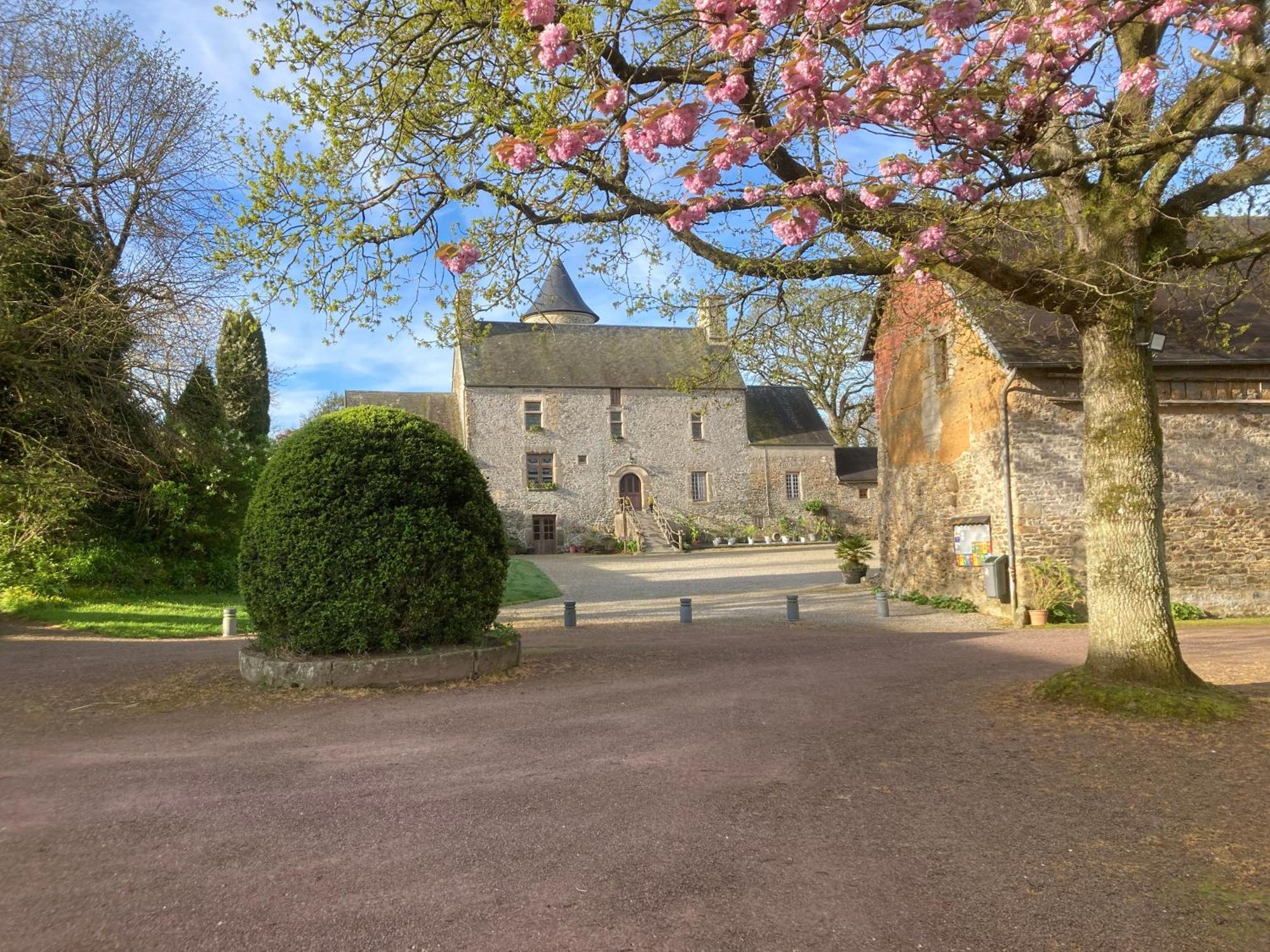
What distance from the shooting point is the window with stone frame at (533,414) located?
116 feet

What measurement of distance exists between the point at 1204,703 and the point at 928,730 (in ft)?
6.49

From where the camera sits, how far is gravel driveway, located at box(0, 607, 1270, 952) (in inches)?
120

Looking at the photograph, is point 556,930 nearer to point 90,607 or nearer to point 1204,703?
point 1204,703

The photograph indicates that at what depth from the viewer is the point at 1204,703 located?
5.96 metres

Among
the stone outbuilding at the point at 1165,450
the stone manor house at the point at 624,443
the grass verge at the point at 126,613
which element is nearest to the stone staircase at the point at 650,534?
the stone manor house at the point at 624,443

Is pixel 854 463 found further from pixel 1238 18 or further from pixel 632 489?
pixel 1238 18

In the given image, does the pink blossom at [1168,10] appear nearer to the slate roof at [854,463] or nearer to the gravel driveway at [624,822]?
the gravel driveway at [624,822]

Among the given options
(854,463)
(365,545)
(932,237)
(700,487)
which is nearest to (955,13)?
(932,237)

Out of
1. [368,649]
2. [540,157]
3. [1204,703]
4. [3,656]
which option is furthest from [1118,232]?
[3,656]

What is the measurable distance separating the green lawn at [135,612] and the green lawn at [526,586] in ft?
1.85

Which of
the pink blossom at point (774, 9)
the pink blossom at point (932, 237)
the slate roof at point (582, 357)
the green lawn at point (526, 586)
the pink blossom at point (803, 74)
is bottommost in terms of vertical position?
the green lawn at point (526, 586)

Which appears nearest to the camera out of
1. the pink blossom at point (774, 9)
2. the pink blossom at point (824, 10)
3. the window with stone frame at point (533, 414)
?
the pink blossom at point (774, 9)

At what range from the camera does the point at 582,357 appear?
122ft

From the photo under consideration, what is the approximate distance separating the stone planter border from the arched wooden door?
28.1 meters
